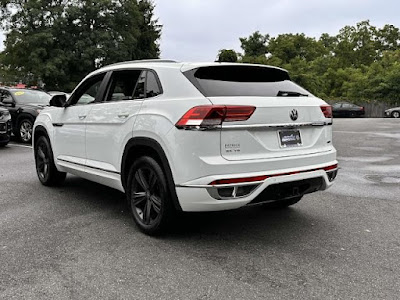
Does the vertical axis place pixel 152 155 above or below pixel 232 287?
above

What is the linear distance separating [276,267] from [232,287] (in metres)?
0.53

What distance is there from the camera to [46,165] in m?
6.34

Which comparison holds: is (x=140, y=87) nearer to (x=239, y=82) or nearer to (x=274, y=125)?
(x=239, y=82)

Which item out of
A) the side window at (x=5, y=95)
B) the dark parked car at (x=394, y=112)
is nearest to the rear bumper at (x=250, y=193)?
the side window at (x=5, y=95)

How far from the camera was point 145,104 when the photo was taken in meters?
4.14

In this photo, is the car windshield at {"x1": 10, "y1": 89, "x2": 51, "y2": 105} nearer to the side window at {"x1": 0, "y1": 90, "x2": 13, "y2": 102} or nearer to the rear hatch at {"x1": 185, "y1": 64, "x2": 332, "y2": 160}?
the side window at {"x1": 0, "y1": 90, "x2": 13, "y2": 102}

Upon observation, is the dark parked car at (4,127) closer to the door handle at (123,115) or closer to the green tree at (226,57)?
the green tree at (226,57)

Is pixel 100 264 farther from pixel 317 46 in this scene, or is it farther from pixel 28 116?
pixel 317 46

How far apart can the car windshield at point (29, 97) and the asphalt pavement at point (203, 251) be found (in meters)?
7.04

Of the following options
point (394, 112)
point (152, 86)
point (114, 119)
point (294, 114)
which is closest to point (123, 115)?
point (114, 119)

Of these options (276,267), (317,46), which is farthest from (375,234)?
(317,46)

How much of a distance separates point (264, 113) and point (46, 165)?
392cm

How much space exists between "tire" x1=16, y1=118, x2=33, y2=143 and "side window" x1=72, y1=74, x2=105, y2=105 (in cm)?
697

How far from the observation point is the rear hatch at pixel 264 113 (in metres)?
3.63
